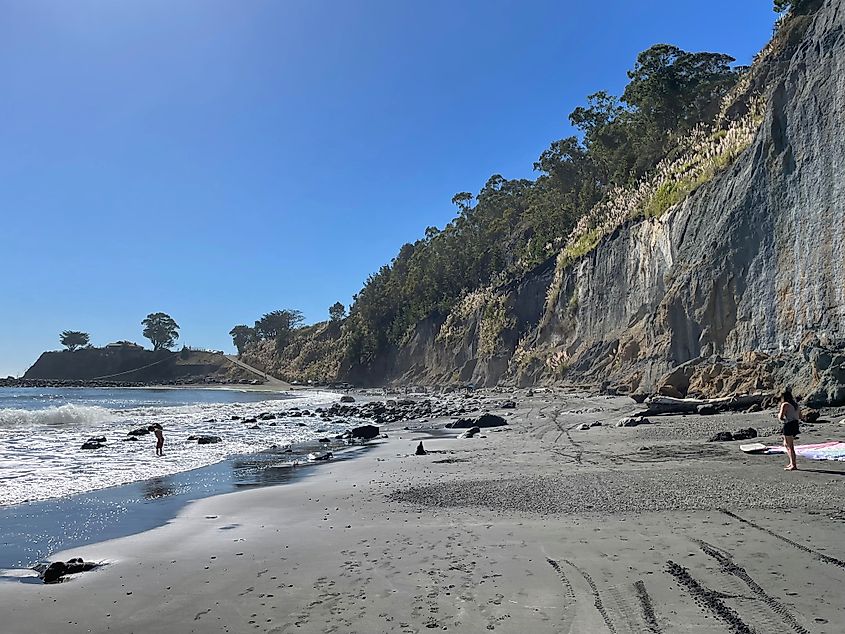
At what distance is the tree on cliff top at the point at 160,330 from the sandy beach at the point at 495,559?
16211 cm

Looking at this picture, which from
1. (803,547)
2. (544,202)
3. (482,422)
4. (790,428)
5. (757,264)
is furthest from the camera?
(544,202)

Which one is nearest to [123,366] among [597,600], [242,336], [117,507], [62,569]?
[242,336]

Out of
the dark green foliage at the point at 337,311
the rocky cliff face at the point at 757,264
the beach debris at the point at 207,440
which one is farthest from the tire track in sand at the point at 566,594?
the dark green foliage at the point at 337,311

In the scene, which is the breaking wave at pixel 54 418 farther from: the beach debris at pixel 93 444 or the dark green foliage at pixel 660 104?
the dark green foliage at pixel 660 104

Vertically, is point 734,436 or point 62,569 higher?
point 734,436

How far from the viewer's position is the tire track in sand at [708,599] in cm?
369

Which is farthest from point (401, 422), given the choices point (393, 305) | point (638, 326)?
point (393, 305)

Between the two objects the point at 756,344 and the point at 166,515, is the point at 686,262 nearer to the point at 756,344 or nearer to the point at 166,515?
the point at 756,344

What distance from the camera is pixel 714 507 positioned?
6.59m

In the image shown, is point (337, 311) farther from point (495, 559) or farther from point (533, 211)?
point (495, 559)

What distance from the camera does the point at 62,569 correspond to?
5.80 m

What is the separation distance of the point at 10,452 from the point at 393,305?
70.4 metres

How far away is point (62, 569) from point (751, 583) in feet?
20.2

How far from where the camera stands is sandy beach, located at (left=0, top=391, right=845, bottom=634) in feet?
13.5
